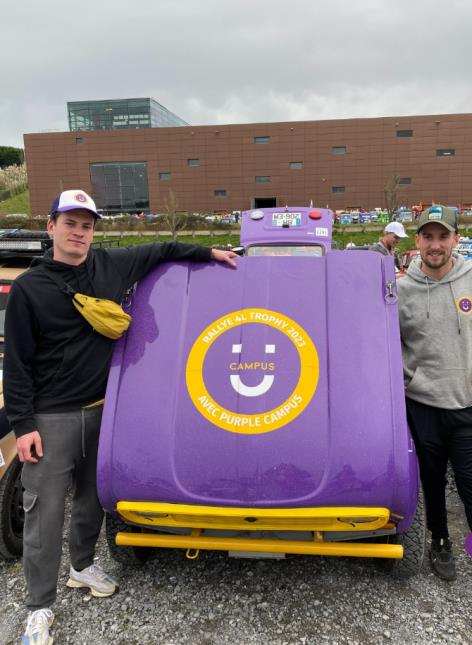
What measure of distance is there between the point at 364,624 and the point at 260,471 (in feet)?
3.56

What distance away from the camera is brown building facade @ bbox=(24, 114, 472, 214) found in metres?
51.8

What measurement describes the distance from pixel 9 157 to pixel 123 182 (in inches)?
1925

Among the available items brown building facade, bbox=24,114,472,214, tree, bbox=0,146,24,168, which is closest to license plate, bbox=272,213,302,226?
brown building facade, bbox=24,114,472,214

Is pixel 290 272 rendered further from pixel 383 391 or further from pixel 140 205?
pixel 140 205

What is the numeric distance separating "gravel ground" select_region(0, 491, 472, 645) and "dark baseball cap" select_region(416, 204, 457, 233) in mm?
2081

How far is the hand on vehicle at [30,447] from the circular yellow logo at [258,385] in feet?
2.61

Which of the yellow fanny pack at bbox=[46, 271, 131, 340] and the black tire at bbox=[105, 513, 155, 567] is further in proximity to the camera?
the black tire at bbox=[105, 513, 155, 567]

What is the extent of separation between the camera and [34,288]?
2301 mm

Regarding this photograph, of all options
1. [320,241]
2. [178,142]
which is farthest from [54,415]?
[178,142]

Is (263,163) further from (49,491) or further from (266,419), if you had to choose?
(49,491)

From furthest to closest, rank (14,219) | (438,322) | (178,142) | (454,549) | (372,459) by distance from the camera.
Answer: (178,142), (14,219), (454,549), (438,322), (372,459)

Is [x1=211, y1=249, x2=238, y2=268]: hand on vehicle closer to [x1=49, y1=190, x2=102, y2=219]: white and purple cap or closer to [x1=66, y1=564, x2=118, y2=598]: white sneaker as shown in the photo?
[x1=49, y1=190, x2=102, y2=219]: white and purple cap

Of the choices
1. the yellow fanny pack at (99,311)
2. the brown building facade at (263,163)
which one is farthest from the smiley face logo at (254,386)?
the brown building facade at (263,163)

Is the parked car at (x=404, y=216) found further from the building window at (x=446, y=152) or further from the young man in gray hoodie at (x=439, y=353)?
the young man in gray hoodie at (x=439, y=353)
